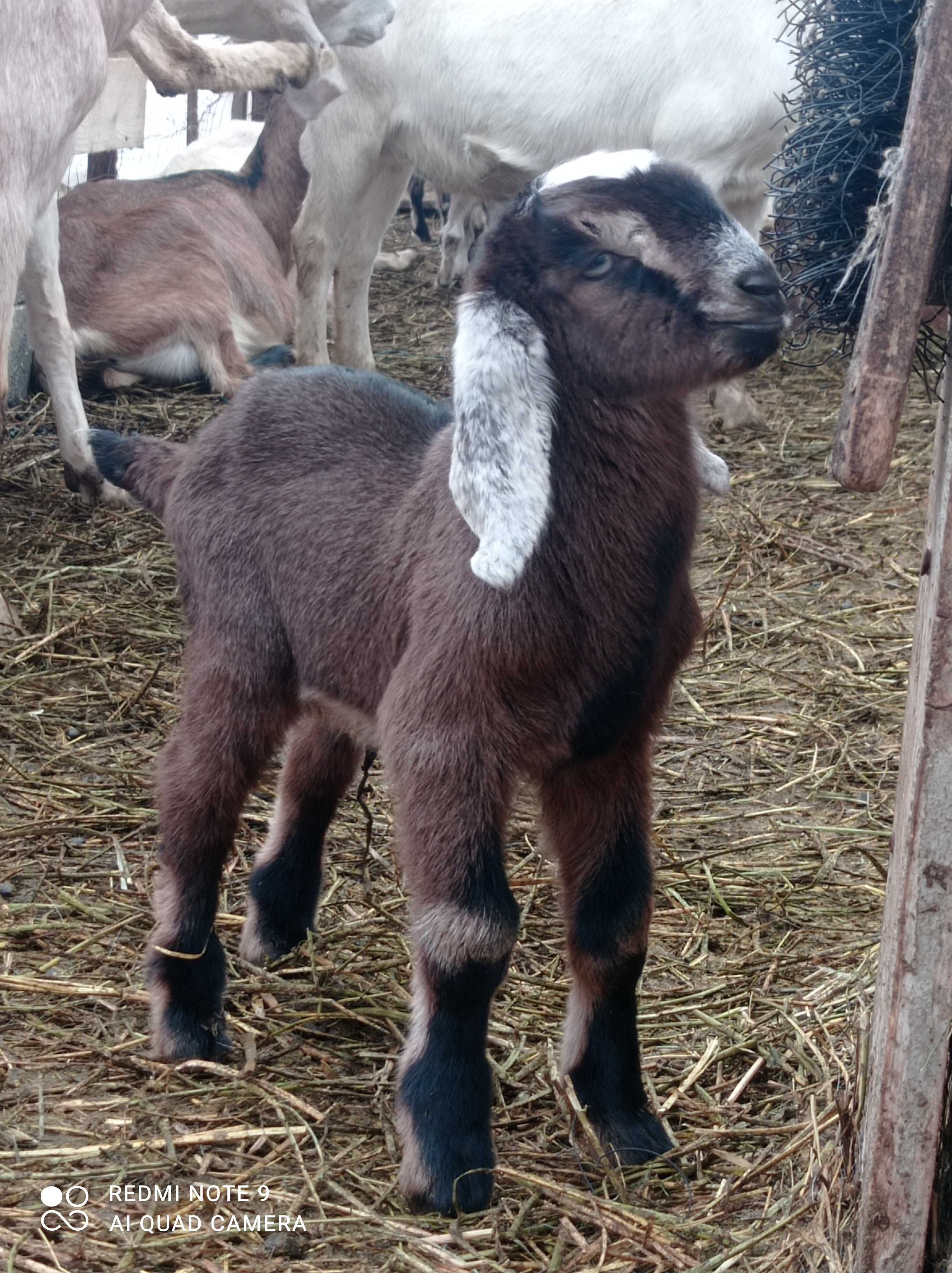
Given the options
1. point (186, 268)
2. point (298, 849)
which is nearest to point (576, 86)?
point (186, 268)

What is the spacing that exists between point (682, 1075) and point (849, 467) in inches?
54.6

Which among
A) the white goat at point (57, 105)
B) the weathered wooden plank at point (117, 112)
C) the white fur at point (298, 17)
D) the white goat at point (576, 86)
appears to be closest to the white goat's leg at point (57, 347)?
the white goat at point (57, 105)

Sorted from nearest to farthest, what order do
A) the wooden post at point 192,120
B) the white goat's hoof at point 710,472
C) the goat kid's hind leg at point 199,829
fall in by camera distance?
the white goat's hoof at point 710,472
the goat kid's hind leg at point 199,829
the wooden post at point 192,120

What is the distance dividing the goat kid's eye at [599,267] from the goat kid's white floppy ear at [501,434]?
4.3 inches

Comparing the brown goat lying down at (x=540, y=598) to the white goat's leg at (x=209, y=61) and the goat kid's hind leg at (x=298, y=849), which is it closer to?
the goat kid's hind leg at (x=298, y=849)

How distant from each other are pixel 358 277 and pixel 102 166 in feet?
10.7

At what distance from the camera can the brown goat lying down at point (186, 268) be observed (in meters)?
6.48

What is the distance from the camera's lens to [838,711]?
4.09 m

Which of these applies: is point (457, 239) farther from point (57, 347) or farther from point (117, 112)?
point (57, 347)

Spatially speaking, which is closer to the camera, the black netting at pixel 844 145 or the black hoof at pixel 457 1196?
the black netting at pixel 844 145

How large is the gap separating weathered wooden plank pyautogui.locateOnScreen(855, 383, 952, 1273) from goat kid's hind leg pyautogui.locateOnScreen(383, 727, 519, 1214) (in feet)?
1.93

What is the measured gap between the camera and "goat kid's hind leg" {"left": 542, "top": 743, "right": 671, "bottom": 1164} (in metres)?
2.33

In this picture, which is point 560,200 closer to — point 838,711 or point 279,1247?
point 279,1247

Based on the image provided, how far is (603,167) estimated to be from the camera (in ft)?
7.19
